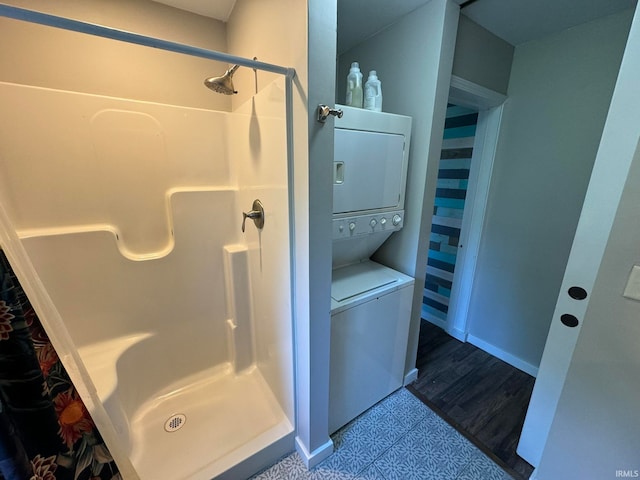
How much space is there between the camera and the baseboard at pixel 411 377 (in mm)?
1880

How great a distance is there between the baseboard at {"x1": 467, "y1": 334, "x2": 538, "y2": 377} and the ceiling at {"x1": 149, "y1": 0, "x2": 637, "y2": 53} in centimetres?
231

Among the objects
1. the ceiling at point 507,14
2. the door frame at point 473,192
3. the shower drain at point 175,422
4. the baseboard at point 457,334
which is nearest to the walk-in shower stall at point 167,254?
the shower drain at point 175,422

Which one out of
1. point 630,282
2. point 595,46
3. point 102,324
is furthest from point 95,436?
point 595,46

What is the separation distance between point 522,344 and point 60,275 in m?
3.13

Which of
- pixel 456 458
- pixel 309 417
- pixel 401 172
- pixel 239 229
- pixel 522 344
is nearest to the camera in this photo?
pixel 309 417

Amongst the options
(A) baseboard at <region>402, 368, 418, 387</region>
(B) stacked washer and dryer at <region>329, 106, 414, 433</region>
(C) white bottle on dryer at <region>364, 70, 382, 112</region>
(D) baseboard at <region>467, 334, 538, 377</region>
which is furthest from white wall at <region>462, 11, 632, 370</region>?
(C) white bottle on dryer at <region>364, 70, 382, 112</region>

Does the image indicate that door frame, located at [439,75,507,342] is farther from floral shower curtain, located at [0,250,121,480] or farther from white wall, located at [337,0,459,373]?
floral shower curtain, located at [0,250,121,480]

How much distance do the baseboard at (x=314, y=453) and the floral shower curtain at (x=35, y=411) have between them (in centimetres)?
97

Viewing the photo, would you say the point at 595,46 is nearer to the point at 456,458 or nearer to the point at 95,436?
the point at 456,458

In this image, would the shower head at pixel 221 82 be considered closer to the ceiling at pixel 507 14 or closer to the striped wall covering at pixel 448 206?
the ceiling at pixel 507 14

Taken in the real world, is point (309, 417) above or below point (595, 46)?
below

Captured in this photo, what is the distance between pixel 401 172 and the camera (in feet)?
5.02

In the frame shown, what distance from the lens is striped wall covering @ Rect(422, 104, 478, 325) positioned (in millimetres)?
2248

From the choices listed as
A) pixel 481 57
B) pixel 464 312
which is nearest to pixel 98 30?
pixel 481 57
